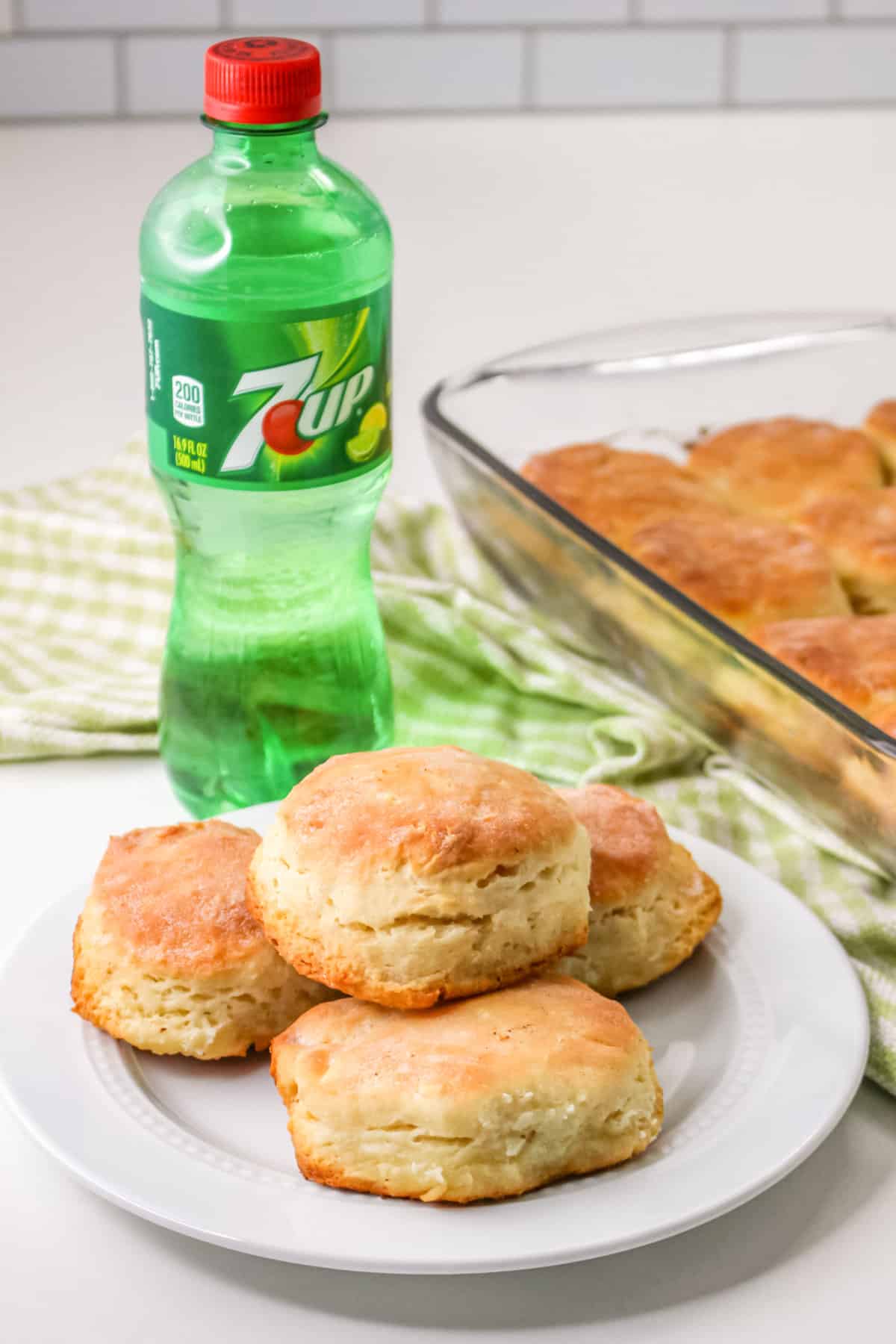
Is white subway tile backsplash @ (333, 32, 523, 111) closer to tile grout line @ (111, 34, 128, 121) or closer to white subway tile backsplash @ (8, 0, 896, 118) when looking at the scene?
white subway tile backsplash @ (8, 0, 896, 118)

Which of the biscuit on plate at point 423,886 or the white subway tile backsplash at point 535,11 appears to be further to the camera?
the white subway tile backsplash at point 535,11

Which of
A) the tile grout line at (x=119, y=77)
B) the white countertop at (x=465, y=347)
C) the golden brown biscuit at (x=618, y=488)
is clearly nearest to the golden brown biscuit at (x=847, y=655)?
the golden brown biscuit at (x=618, y=488)

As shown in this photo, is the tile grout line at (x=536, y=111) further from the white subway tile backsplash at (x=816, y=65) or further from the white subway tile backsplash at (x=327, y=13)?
the white subway tile backsplash at (x=327, y=13)

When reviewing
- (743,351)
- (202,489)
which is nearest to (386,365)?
(202,489)

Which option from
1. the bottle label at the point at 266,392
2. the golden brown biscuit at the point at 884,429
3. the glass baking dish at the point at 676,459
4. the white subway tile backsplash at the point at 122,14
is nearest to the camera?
the bottle label at the point at 266,392

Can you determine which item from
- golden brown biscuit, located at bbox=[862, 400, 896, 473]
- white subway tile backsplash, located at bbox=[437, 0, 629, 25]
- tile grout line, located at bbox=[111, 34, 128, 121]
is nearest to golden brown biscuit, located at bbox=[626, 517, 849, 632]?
golden brown biscuit, located at bbox=[862, 400, 896, 473]

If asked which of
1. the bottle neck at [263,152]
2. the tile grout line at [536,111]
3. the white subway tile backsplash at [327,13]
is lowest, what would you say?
the tile grout line at [536,111]

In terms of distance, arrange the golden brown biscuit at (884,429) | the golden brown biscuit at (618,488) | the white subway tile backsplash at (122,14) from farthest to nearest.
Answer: the white subway tile backsplash at (122,14), the golden brown biscuit at (884,429), the golden brown biscuit at (618,488)

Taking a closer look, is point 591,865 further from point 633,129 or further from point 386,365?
point 633,129
